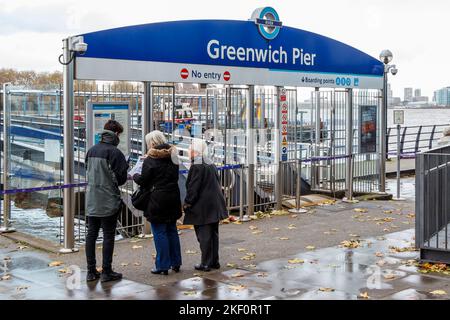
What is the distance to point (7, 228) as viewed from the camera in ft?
35.1

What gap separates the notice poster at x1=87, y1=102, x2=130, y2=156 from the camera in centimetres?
950

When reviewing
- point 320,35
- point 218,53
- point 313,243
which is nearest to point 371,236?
point 313,243

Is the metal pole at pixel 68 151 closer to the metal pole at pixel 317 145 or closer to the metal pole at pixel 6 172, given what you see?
the metal pole at pixel 6 172

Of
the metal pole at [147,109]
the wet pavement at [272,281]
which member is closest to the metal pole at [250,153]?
the metal pole at [147,109]

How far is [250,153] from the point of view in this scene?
1232 centimetres

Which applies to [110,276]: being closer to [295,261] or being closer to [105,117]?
[295,261]

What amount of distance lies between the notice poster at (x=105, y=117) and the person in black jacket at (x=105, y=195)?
181cm

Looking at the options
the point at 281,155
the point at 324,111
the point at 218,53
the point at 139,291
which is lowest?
the point at 139,291

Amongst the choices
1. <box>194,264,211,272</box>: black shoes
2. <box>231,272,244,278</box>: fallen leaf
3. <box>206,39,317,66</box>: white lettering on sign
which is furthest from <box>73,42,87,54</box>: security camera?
<box>231,272,244,278</box>: fallen leaf

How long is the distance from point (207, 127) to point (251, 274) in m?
4.69

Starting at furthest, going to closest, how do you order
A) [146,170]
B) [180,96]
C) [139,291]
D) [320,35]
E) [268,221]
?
[320,35], [180,96], [268,221], [146,170], [139,291]

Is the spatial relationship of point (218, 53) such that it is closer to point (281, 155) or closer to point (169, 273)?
point (281, 155)

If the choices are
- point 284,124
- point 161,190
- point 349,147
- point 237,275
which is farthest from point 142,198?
point 349,147

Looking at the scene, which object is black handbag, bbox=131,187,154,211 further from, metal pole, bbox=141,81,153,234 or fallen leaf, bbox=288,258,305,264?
metal pole, bbox=141,81,153,234
